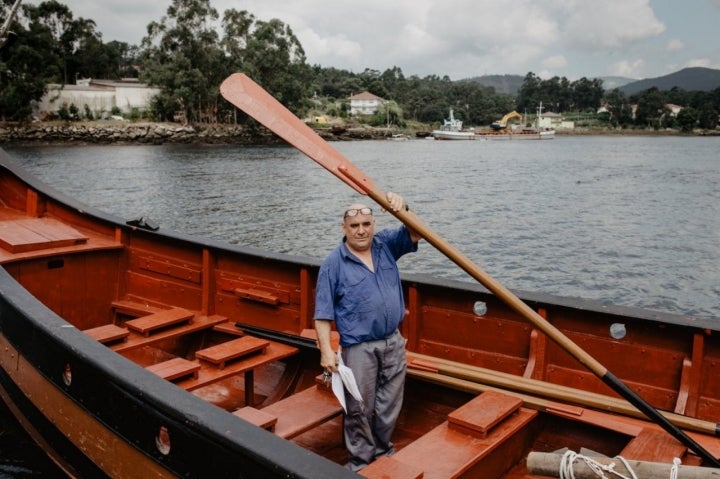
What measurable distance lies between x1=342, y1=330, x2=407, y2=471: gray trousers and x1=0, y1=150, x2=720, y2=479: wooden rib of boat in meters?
0.30

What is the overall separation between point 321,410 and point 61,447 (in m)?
1.84

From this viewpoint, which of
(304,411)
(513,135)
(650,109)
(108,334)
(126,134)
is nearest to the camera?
(304,411)

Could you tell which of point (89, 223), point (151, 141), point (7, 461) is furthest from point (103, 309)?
point (151, 141)

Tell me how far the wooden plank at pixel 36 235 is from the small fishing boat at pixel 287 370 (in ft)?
0.09

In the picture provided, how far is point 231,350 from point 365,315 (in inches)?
77.1

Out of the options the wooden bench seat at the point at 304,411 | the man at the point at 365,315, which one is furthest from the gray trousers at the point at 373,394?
the wooden bench seat at the point at 304,411

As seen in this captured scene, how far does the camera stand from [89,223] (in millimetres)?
7965

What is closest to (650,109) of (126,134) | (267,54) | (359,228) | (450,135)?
(450,135)

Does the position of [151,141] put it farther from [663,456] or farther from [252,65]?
[663,456]

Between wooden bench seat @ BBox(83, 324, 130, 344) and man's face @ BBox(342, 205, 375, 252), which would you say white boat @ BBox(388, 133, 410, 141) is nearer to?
wooden bench seat @ BBox(83, 324, 130, 344)

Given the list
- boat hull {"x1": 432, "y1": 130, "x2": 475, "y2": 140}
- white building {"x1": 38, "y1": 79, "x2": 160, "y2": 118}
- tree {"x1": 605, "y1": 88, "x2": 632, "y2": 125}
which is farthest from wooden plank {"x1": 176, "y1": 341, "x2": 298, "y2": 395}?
tree {"x1": 605, "y1": 88, "x2": 632, "y2": 125}

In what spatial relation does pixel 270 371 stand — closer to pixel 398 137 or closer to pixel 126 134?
pixel 126 134

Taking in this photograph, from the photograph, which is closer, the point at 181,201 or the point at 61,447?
the point at 61,447

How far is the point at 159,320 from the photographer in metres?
6.11
